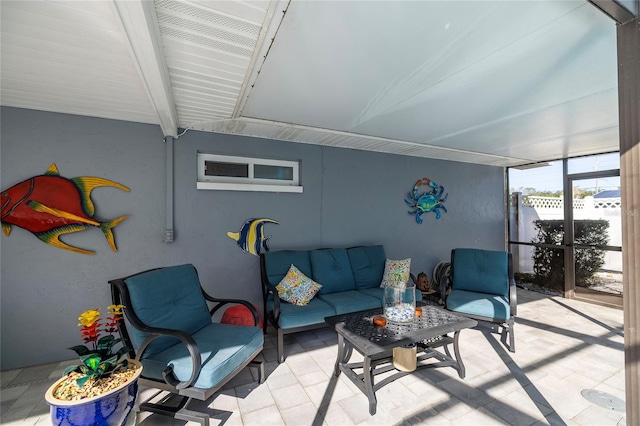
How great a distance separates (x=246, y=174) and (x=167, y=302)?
1.93m

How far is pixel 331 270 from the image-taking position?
364 centimetres

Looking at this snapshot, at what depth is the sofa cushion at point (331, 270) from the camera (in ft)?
11.6

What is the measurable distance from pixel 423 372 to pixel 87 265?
361 cm

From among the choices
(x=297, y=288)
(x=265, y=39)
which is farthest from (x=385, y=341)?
(x=265, y=39)

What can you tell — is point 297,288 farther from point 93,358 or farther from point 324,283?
point 93,358

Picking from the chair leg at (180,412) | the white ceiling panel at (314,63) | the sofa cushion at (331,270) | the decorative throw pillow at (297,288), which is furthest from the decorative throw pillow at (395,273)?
the chair leg at (180,412)

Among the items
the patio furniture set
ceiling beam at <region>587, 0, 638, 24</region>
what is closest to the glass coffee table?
the patio furniture set

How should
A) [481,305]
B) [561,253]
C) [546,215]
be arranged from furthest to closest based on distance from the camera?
1. [546,215]
2. [561,253]
3. [481,305]

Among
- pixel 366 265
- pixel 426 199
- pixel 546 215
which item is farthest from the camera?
pixel 546 215

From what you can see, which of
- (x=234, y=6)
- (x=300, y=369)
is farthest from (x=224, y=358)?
(x=234, y=6)

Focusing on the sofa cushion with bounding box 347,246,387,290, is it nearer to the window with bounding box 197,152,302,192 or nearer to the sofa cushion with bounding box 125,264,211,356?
the window with bounding box 197,152,302,192

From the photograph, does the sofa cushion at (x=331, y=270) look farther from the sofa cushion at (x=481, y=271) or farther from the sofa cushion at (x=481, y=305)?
the sofa cushion at (x=481, y=271)

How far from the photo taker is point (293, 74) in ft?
7.07

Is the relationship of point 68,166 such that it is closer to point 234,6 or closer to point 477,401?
point 234,6
